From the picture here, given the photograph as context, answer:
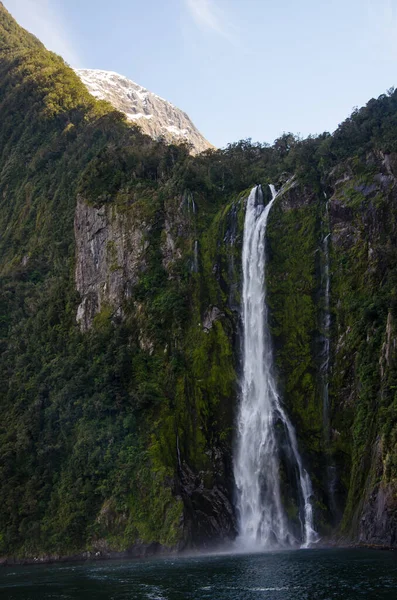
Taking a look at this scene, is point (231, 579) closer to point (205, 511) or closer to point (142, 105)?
point (205, 511)

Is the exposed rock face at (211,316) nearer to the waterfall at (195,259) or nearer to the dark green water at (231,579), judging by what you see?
the waterfall at (195,259)

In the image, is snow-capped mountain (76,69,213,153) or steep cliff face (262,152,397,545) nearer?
steep cliff face (262,152,397,545)

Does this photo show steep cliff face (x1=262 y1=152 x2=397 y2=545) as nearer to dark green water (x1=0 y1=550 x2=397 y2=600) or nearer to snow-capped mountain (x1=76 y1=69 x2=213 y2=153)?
dark green water (x1=0 y1=550 x2=397 y2=600)

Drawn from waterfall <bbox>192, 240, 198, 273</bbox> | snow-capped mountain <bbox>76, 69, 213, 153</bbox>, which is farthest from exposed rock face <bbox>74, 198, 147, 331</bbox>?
snow-capped mountain <bbox>76, 69, 213, 153</bbox>

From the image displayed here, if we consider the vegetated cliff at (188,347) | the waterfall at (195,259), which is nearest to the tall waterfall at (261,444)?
the vegetated cliff at (188,347)

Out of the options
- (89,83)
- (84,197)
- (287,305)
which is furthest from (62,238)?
(89,83)

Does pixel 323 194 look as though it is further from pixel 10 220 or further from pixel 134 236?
pixel 10 220
